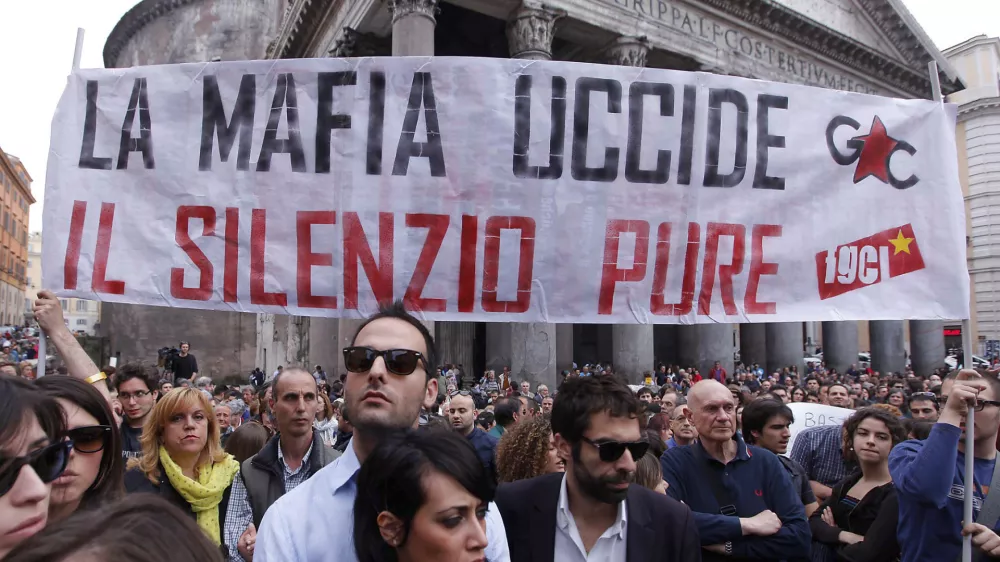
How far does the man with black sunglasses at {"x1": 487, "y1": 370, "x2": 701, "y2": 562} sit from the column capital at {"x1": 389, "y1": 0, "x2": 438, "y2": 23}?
14.3m

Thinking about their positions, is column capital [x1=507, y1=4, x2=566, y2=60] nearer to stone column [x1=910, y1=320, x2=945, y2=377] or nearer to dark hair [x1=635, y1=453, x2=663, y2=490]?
dark hair [x1=635, y1=453, x2=663, y2=490]

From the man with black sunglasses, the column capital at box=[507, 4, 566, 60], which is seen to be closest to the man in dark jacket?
the man with black sunglasses

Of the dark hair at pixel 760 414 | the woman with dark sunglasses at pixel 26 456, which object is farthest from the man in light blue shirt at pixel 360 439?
the dark hair at pixel 760 414

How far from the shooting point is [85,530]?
97 cm

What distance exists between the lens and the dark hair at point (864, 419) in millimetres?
4160

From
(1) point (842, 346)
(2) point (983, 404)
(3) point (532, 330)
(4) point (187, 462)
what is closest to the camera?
(2) point (983, 404)

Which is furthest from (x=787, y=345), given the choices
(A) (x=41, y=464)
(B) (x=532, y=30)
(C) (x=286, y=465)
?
(A) (x=41, y=464)

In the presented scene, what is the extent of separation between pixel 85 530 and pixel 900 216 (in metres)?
4.17

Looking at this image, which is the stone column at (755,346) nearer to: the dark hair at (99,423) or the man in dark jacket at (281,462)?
the man in dark jacket at (281,462)

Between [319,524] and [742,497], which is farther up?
[319,524]

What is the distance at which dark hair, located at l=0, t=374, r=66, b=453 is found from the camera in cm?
183

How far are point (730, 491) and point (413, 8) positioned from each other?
14.2 metres

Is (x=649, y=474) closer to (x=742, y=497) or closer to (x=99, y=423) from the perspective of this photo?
(x=742, y=497)

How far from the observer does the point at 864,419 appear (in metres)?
4.28
